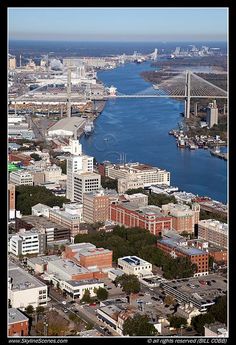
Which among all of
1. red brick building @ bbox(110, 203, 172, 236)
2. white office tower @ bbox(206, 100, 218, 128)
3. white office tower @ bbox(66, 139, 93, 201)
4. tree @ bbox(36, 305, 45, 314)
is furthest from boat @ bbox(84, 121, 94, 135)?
tree @ bbox(36, 305, 45, 314)

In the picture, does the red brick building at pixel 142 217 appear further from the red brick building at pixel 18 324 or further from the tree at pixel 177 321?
the red brick building at pixel 18 324

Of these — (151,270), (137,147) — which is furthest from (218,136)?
(151,270)

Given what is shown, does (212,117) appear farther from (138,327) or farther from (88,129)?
(138,327)

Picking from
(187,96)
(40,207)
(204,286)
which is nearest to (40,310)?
(204,286)

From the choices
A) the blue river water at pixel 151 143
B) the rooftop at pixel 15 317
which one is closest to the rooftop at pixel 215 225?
the blue river water at pixel 151 143

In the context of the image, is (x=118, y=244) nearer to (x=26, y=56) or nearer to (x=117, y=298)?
(x=117, y=298)
